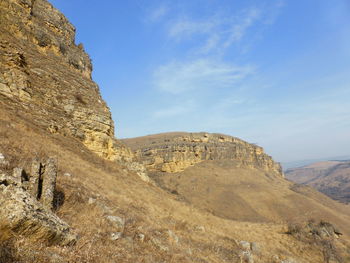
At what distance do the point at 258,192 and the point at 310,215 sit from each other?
46.5ft

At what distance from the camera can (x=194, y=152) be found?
7888cm

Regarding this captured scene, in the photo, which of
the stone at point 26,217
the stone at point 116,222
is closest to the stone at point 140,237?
the stone at point 116,222

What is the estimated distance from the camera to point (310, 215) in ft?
149

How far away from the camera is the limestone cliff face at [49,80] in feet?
57.2

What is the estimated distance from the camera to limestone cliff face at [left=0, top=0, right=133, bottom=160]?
57.2 ft

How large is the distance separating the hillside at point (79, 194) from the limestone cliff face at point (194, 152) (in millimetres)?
26859

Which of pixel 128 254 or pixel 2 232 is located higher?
pixel 2 232

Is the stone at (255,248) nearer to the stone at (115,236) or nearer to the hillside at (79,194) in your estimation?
the hillside at (79,194)

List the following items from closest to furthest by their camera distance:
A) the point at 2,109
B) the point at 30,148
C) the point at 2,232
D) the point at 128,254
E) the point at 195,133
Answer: the point at 2,232 → the point at 128,254 → the point at 30,148 → the point at 2,109 → the point at 195,133

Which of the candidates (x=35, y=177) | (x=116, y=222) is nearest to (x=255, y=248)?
(x=116, y=222)

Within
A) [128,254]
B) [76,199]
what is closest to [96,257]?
[128,254]

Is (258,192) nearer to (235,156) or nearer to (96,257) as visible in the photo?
(235,156)

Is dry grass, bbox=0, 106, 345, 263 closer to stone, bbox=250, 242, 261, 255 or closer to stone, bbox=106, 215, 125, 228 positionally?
stone, bbox=106, 215, 125, 228

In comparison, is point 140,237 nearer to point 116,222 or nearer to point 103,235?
point 116,222
